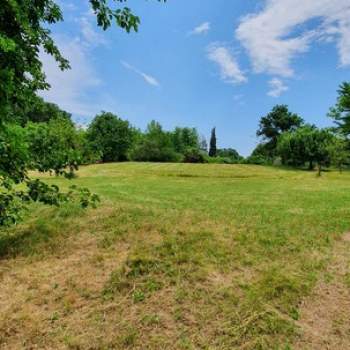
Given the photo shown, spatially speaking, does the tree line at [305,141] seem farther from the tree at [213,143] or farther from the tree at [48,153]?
the tree at [48,153]

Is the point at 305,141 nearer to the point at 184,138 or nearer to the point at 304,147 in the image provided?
the point at 304,147

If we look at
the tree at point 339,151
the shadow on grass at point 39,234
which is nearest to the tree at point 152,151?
the tree at point 339,151

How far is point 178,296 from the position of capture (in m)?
3.46

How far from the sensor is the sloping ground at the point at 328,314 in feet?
9.12

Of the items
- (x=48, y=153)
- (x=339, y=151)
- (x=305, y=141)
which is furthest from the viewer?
(x=305, y=141)

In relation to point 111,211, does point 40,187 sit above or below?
above

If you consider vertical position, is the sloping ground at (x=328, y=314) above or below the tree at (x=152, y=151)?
below

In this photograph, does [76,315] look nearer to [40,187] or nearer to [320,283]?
[40,187]

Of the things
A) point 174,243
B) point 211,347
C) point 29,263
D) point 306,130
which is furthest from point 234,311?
point 306,130

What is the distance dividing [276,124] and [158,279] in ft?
182

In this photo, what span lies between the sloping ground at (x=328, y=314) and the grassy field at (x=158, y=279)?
57mm

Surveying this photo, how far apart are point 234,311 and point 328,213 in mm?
5663

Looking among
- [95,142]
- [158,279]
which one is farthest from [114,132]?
[158,279]

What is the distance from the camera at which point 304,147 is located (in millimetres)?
41688
